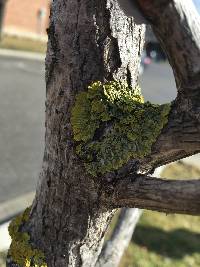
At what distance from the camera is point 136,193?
221 centimetres

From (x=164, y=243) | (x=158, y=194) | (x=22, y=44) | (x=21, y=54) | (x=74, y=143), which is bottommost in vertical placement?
(x=164, y=243)

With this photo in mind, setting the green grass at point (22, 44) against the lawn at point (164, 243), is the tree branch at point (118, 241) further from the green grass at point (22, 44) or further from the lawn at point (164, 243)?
the green grass at point (22, 44)

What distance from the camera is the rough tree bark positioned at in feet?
6.44

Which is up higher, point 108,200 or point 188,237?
point 108,200

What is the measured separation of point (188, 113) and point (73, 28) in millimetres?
699

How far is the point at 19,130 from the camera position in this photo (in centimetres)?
988

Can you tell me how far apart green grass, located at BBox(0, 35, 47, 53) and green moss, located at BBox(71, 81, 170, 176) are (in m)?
20.0

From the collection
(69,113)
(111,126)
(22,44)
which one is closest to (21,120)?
(69,113)

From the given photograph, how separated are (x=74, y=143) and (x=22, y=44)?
22988mm

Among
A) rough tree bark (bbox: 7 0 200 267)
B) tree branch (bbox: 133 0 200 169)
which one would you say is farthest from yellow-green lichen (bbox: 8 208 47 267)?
tree branch (bbox: 133 0 200 169)

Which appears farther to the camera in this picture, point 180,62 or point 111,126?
point 111,126

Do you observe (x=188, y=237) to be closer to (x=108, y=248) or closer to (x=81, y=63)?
(x=108, y=248)

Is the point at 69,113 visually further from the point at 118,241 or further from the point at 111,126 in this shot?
the point at 118,241

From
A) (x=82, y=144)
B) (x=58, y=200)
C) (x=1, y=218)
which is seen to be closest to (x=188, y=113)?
(x=82, y=144)
